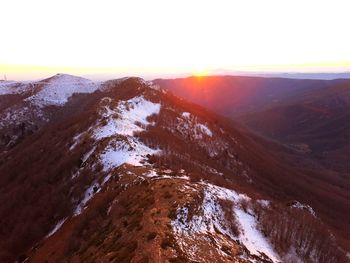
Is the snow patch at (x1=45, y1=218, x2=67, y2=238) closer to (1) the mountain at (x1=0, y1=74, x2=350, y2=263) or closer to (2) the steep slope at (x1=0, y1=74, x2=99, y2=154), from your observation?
(1) the mountain at (x1=0, y1=74, x2=350, y2=263)

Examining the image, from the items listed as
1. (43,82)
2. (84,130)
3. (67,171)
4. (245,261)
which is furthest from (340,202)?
(43,82)

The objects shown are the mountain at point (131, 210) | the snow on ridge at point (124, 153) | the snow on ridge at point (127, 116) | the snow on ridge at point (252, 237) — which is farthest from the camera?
the snow on ridge at point (127, 116)

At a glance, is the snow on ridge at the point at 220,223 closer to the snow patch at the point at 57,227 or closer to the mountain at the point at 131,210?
the mountain at the point at 131,210

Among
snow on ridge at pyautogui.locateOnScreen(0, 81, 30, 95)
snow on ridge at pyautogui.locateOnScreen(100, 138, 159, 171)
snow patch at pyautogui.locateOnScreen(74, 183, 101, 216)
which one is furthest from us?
snow on ridge at pyautogui.locateOnScreen(0, 81, 30, 95)

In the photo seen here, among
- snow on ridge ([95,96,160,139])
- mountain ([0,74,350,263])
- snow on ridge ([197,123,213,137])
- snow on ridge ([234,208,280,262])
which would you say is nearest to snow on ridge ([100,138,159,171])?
mountain ([0,74,350,263])

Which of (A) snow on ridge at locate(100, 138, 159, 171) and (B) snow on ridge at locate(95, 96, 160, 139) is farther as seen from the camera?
(B) snow on ridge at locate(95, 96, 160, 139)

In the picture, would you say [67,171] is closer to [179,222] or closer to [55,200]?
[55,200]

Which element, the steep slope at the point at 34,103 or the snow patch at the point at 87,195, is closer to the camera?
the snow patch at the point at 87,195

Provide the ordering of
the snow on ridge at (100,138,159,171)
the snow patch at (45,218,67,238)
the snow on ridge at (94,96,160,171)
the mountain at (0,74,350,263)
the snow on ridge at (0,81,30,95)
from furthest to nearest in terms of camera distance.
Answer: the snow on ridge at (0,81,30,95)
the snow on ridge at (94,96,160,171)
the snow on ridge at (100,138,159,171)
the snow patch at (45,218,67,238)
the mountain at (0,74,350,263)

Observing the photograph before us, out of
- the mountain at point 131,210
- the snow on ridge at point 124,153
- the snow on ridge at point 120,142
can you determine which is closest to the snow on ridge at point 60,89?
the mountain at point 131,210
